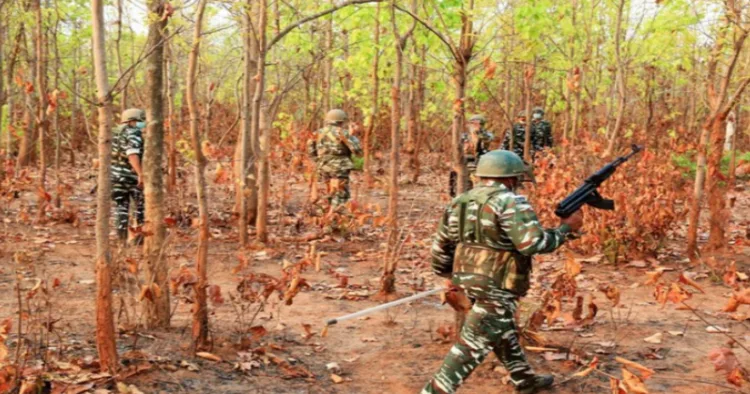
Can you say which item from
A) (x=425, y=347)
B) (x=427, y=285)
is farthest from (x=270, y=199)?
(x=425, y=347)

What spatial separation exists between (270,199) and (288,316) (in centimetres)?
635

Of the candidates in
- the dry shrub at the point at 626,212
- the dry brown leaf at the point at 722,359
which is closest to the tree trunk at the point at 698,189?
the dry shrub at the point at 626,212

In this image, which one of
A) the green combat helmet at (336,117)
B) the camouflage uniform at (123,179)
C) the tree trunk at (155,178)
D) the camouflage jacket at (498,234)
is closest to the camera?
the camouflage jacket at (498,234)

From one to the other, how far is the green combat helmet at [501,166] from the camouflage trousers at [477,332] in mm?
623

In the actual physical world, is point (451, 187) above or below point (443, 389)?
above

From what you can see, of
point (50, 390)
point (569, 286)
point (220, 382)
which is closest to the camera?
point (50, 390)

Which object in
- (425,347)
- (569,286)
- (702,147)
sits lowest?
(425,347)

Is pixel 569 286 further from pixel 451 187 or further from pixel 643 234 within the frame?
pixel 451 187

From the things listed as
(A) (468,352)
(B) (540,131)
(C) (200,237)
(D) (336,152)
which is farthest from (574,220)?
(B) (540,131)

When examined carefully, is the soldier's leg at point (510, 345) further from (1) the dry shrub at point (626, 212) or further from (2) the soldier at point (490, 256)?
(1) the dry shrub at point (626, 212)

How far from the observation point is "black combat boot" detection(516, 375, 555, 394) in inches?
170

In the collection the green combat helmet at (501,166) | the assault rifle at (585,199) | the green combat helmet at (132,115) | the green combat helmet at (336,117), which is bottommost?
the assault rifle at (585,199)

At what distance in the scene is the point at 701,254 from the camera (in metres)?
7.78

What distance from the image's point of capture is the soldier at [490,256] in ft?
12.8
